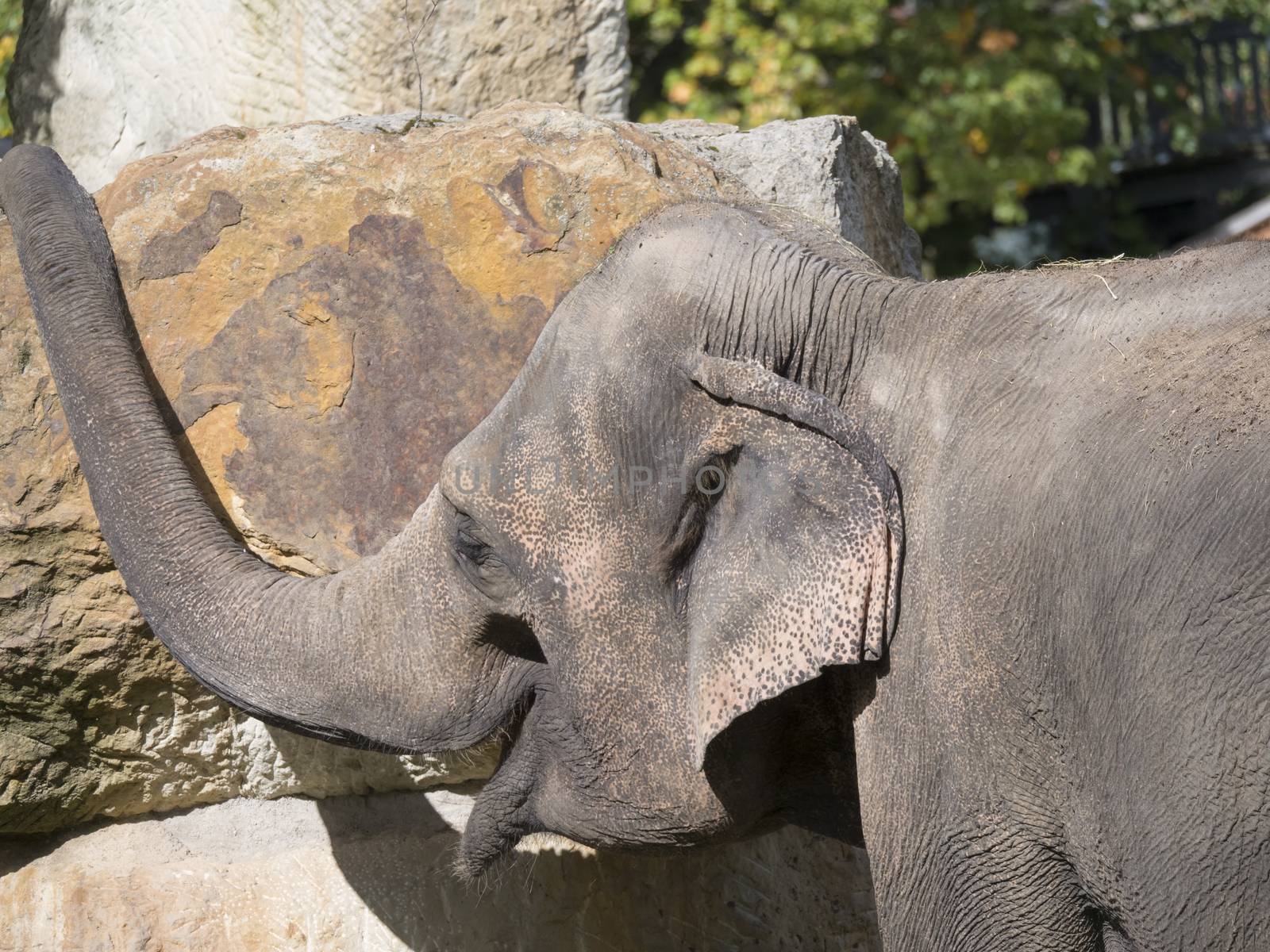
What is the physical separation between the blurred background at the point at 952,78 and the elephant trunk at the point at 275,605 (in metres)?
7.03

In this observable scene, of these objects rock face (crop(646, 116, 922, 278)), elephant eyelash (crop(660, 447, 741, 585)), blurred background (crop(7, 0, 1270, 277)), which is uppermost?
rock face (crop(646, 116, 922, 278))

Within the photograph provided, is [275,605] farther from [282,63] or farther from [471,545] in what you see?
[282,63]

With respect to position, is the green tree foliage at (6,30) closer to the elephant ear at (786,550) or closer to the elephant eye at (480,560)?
the elephant eye at (480,560)

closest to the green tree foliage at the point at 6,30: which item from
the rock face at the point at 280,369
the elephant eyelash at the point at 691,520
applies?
the rock face at the point at 280,369

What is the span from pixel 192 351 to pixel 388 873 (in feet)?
3.50

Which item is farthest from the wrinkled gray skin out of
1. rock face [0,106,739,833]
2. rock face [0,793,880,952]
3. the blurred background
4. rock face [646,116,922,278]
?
the blurred background

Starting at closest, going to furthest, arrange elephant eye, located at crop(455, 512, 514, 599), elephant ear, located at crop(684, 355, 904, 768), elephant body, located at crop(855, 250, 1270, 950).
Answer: elephant body, located at crop(855, 250, 1270, 950) < elephant ear, located at crop(684, 355, 904, 768) < elephant eye, located at crop(455, 512, 514, 599)

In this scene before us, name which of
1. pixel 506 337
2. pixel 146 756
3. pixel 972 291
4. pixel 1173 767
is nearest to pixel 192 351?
pixel 506 337

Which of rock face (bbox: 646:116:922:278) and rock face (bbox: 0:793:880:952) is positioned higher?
rock face (bbox: 646:116:922:278)

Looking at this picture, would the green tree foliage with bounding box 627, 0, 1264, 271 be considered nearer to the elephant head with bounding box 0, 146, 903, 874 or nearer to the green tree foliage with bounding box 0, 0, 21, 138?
the green tree foliage with bounding box 0, 0, 21, 138

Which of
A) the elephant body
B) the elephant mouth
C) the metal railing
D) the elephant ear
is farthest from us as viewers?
the metal railing

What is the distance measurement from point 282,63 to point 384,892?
238cm

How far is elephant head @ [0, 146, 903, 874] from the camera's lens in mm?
2014

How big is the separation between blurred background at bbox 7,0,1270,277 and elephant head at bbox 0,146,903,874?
23.8 feet
